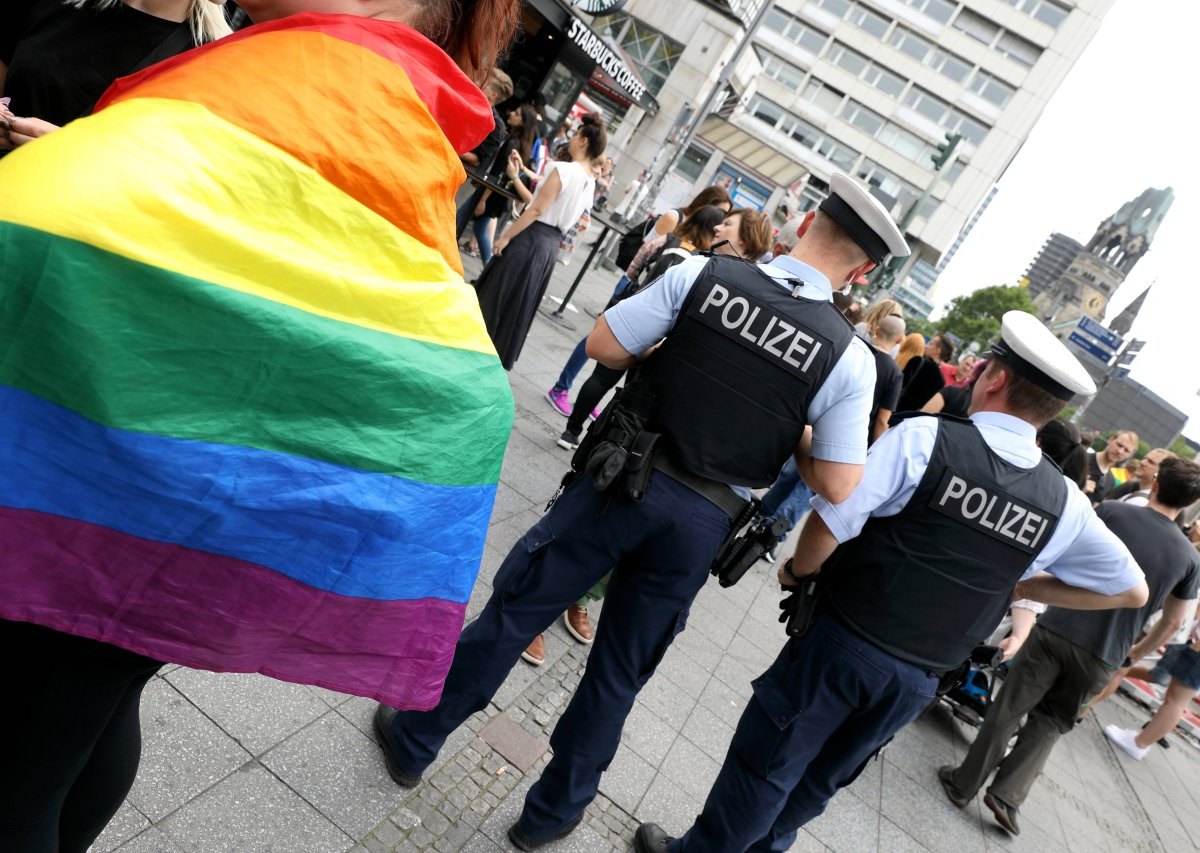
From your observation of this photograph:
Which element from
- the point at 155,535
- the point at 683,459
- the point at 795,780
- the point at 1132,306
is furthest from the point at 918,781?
the point at 1132,306

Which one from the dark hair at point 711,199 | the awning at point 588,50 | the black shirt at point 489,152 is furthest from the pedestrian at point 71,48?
the awning at point 588,50

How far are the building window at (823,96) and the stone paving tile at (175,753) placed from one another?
187ft

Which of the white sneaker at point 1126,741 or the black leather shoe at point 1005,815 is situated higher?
the black leather shoe at point 1005,815

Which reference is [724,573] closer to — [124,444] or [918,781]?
[124,444]

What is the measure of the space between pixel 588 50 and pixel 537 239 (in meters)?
6.77

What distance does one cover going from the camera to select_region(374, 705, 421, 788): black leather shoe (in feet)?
8.53

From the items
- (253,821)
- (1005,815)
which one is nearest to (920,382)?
(1005,815)

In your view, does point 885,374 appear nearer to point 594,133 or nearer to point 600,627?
point 594,133

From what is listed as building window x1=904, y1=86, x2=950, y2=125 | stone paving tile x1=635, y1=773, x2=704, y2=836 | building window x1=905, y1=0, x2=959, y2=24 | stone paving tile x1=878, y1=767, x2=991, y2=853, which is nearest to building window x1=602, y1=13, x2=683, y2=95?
stone paving tile x1=878, y1=767, x2=991, y2=853

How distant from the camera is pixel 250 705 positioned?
258 cm

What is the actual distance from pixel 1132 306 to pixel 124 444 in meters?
91.1

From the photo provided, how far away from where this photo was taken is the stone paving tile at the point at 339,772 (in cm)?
239

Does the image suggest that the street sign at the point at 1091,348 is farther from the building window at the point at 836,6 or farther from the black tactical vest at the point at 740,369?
the black tactical vest at the point at 740,369

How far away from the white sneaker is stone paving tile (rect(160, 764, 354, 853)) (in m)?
8.42
